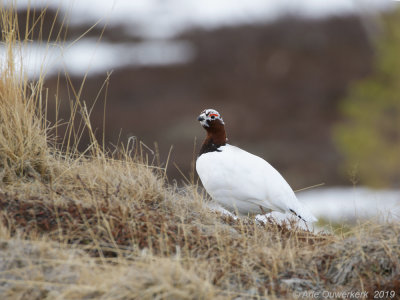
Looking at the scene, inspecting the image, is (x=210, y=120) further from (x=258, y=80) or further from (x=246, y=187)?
(x=258, y=80)

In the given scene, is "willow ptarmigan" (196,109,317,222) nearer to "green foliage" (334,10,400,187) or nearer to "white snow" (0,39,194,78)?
"green foliage" (334,10,400,187)

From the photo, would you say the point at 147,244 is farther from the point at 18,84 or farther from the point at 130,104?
the point at 130,104

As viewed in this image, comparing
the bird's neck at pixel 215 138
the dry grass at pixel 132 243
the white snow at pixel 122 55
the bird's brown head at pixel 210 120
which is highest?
the white snow at pixel 122 55

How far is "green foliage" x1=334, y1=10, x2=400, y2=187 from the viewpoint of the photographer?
40.3 feet

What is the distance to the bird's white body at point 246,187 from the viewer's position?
3.96 m

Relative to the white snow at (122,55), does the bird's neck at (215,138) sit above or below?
below

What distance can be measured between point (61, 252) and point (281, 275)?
100 cm

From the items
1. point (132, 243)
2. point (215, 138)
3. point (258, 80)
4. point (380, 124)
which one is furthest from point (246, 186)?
point (258, 80)

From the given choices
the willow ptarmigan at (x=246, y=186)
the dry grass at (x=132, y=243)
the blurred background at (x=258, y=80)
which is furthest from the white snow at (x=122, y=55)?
the dry grass at (x=132, y=243)

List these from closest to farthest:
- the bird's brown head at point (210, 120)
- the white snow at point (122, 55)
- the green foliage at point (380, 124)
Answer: the bird's brown head at point (210, 120), the green foliage at point (380, 124), the white snow at point (122, 55)

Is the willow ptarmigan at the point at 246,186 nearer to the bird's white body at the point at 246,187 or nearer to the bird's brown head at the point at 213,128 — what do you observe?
the bird's white body at the point at 246,187

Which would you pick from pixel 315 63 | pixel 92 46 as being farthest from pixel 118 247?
pixel 92 46

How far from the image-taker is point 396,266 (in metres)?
2.77

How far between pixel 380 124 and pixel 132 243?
445 inches
